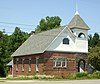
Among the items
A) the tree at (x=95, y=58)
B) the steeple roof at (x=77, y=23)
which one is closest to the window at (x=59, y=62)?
the steeple roof at (x=77, y=23)

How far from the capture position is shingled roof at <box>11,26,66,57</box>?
5404 cm

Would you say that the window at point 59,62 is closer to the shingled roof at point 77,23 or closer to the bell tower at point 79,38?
the bell tower at point 79,38

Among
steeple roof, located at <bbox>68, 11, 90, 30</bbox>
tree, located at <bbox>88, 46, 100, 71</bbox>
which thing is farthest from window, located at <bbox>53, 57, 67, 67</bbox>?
tree, located at <bbox>88, 46, 100, 71</bbox>

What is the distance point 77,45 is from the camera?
56.0m

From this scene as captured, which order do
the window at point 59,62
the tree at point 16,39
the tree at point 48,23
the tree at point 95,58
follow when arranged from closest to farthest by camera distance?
1. the window at point 59,62
2. the tree at point 95,58
3. the tree at point 16,39
4. the tree at point 48,23

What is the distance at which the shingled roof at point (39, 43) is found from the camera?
5404 cm

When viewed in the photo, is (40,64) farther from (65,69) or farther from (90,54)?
(90,54)

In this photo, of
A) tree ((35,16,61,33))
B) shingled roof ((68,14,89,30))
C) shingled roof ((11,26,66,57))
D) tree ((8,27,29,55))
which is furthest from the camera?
tree ((35,16,61,33))

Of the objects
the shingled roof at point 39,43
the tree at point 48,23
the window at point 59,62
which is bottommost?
the window at point 59,62

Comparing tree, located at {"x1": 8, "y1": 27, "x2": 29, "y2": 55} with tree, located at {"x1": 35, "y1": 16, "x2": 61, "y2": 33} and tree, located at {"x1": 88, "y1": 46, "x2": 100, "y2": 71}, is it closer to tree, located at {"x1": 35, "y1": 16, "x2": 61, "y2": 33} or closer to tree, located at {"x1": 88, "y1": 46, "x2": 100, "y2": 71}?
tree, located at {"x1": 35, "y1": 16, "x2": 61, "y2": 33}

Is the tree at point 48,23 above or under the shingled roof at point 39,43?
above

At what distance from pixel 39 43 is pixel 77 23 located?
8.23 metres

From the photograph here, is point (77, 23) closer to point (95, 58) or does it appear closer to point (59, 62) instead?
point (59, 62)

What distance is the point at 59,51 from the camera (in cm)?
5384
